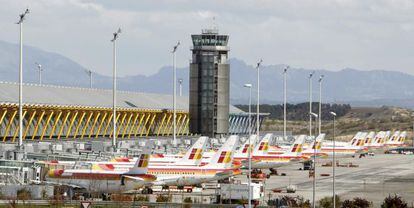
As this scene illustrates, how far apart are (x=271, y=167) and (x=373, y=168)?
88.9ft

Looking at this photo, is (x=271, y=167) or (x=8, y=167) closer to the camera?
(x=8, y=167)

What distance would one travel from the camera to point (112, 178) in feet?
315

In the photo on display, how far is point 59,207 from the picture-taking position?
8262cm

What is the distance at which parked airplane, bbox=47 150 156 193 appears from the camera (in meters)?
95.4

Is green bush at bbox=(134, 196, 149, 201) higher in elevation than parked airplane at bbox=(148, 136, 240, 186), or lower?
lower

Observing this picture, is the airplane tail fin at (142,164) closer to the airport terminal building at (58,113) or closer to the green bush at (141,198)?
the green bush at (141,198)

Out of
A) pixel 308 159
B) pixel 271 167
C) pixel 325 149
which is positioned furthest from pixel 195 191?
pixel 325 149

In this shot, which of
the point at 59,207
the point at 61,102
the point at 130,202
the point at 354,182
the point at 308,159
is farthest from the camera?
the point at 61,102

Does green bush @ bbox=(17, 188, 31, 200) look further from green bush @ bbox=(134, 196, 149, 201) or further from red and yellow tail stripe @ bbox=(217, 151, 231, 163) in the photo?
red and yellow tail stripe @ bbox=(217, 151, 231, 163)

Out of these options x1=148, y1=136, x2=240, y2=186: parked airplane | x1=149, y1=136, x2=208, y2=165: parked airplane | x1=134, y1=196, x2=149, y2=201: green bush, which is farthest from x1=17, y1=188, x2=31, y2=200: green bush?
x1=149, y1=136, x2=208, y2=165: parked airplane

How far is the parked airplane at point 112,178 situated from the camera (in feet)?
313

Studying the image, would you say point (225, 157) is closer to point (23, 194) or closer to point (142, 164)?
point (142, 164)

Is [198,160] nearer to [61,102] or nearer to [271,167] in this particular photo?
[271,167]

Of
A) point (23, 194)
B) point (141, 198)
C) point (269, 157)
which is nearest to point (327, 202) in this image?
point (141, 198)
